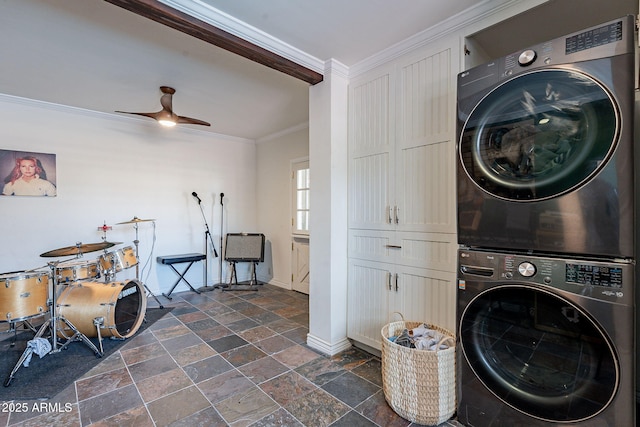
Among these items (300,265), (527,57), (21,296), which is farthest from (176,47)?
(300,265)

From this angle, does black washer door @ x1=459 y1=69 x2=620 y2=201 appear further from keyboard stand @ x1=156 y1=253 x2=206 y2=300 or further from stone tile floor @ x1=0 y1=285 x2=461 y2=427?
keyboard stand @ x1=156 y1=253 x2=206 y2=300

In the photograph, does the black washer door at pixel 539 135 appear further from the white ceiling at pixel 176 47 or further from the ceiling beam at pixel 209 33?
the ceiling beam at pixel 209 33

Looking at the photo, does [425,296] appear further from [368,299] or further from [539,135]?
[539,135]

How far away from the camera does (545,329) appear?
126cm

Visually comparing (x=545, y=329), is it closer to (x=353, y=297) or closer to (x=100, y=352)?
(x=353, y=297)

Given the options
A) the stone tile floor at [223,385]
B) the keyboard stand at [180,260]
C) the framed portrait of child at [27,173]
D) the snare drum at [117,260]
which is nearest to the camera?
the stone tile floor at [223,385]

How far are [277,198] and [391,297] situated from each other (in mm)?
3139

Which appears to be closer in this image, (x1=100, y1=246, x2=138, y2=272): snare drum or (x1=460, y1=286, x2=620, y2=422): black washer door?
(x1=460, y1=286, x2=620, y2=422): black washer door

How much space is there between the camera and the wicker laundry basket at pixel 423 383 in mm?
1601

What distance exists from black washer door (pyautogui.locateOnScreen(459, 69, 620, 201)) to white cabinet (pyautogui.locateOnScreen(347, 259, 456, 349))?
778mm

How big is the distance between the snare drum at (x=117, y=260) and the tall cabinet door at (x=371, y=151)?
2438mm

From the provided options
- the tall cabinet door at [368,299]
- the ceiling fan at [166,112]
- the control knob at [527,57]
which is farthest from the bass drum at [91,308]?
the control knob at [527,57]

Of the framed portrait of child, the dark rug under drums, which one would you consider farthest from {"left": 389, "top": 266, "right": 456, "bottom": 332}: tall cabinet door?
the framed portrait of child

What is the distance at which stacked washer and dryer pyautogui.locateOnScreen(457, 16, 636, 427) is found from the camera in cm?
111
